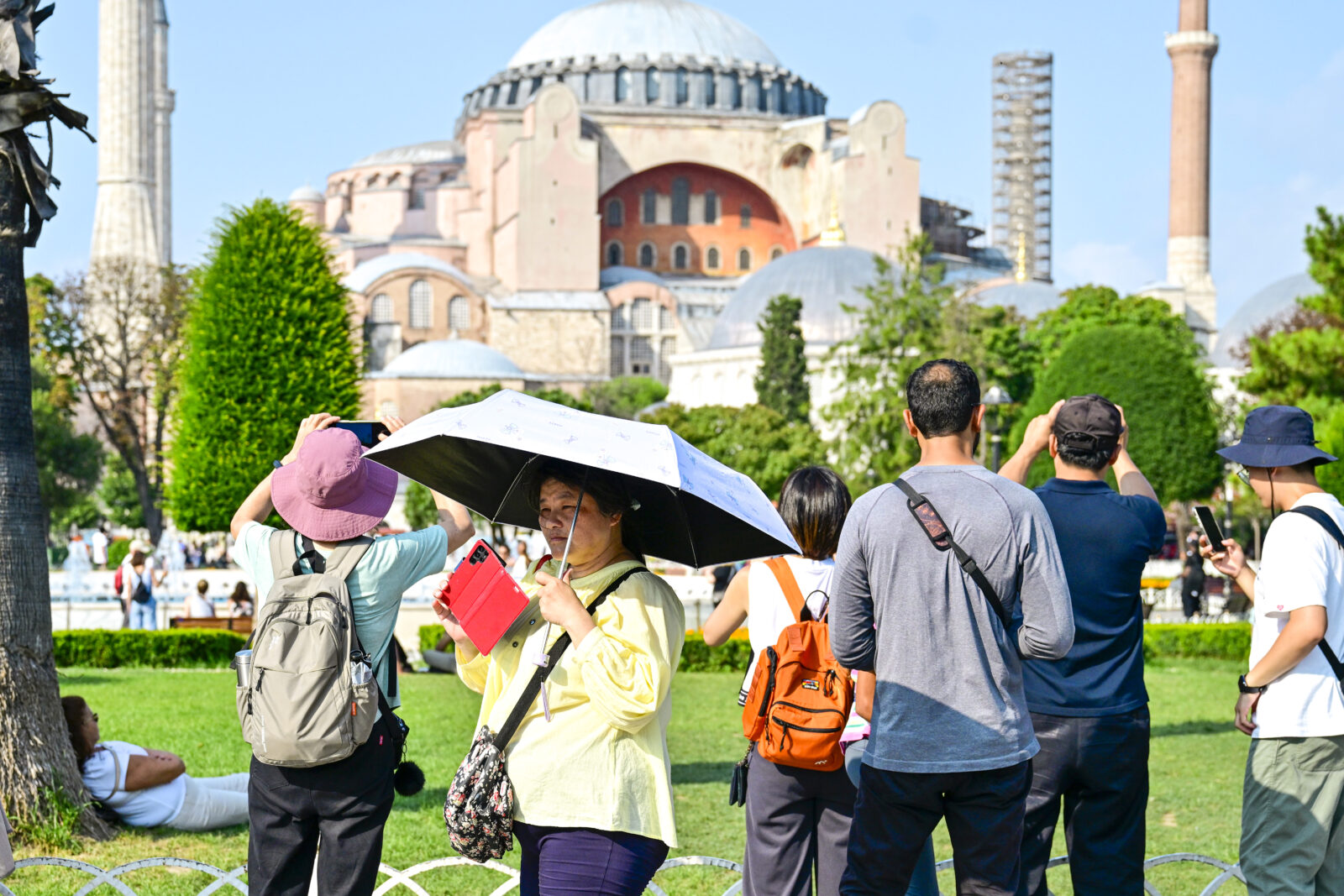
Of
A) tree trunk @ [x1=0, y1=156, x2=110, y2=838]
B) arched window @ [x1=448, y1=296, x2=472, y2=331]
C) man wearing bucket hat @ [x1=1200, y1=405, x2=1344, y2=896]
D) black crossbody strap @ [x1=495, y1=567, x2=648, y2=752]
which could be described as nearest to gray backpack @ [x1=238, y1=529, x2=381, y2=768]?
black crossbody strap @ [x1=495, y1=567, x2=648, y2=752]

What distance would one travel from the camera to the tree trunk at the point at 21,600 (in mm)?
5289

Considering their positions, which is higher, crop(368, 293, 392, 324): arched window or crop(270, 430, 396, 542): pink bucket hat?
crop(368, 293, 392, 324): arched window

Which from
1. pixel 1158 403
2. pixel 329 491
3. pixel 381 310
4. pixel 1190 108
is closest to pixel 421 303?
pixel 381 310

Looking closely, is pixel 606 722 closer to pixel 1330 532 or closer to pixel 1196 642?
pixel 1330 532

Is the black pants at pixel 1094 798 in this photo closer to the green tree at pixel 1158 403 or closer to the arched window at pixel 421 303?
the green tree at pixel 1158 403

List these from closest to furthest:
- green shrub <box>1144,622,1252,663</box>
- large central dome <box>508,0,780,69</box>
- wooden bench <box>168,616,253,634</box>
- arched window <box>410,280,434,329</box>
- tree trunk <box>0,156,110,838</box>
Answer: tree trunk <box>0,156,110,838</box> < green shrub <box>1144,622,1252,663</box> < wooden bench <box>168,616,253,634</box> < arched window <box>410,280,434,329</box> < large central dome <box>508,0,780,69</box>

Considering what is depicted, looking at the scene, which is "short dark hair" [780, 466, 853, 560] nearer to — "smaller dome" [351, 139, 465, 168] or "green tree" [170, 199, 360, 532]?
"green tree" [170, 199, 360, 532]

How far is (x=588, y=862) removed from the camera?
287 centimetres

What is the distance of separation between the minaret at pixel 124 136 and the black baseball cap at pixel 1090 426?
36.8 metres

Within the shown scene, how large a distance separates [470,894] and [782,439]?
901 inches

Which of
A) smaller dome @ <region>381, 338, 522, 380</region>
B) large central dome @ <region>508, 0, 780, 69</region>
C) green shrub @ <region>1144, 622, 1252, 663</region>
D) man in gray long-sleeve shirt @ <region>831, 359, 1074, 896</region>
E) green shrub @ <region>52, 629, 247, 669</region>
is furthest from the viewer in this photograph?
large central dome @ <region>508, 0, 780, 69</region>

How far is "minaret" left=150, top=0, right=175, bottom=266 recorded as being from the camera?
5022cm

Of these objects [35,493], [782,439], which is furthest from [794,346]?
[35,493]

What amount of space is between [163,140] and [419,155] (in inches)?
570
